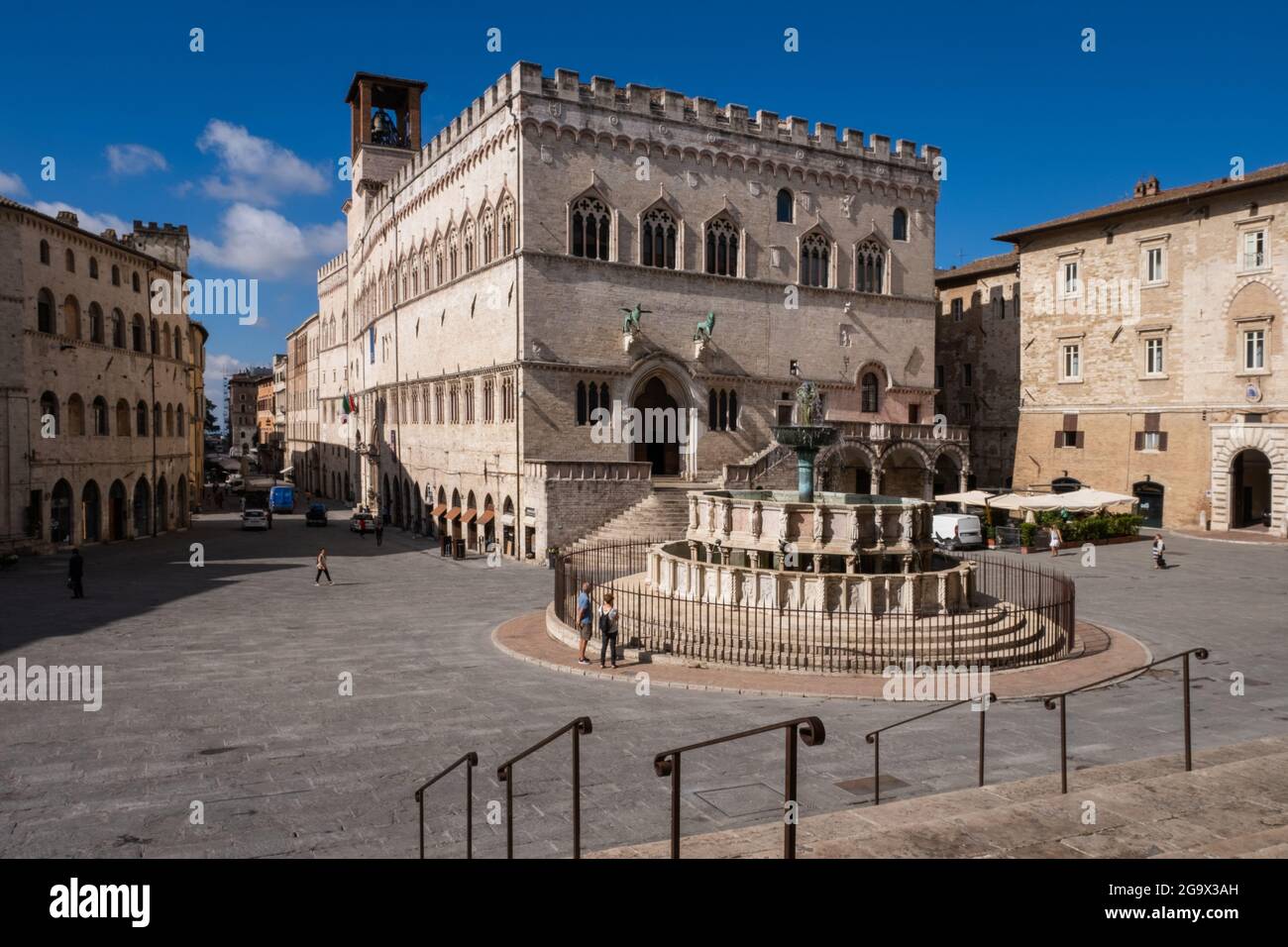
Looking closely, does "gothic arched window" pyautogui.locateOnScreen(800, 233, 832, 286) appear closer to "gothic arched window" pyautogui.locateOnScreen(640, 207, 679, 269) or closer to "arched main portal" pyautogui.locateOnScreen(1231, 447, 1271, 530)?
"gothic arched window" pyautogui.locateOnScreen(640, 207, 679, 269)

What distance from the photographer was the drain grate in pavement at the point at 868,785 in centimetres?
1091

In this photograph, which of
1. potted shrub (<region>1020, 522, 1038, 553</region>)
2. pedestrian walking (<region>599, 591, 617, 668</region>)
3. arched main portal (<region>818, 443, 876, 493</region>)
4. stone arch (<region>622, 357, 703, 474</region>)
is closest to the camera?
pedestrian walking (<region>599, 591, 617, 668</region>)

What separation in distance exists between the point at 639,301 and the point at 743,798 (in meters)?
29.7

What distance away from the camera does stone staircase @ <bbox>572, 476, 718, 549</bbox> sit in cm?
3328

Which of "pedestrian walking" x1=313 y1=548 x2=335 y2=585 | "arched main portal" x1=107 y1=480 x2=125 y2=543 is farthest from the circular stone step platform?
"arched main portal" x1=107 y1=480 x2=125 y2=543

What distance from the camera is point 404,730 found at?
13.5 m

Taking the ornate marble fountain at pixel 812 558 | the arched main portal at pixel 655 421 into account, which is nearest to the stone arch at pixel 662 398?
the arched main portal at pixel 655 421

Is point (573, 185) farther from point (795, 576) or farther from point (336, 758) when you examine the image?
point (336, 758)

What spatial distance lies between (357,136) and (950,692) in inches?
2085

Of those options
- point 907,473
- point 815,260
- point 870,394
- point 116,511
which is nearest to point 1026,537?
point 907,473

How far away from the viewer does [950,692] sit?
51.6 feet

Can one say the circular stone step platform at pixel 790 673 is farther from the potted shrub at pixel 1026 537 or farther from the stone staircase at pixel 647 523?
the potted shrub at pixel 1026 537

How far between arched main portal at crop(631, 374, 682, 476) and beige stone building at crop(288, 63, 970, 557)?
0.11 m

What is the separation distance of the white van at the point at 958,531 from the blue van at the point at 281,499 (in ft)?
147
